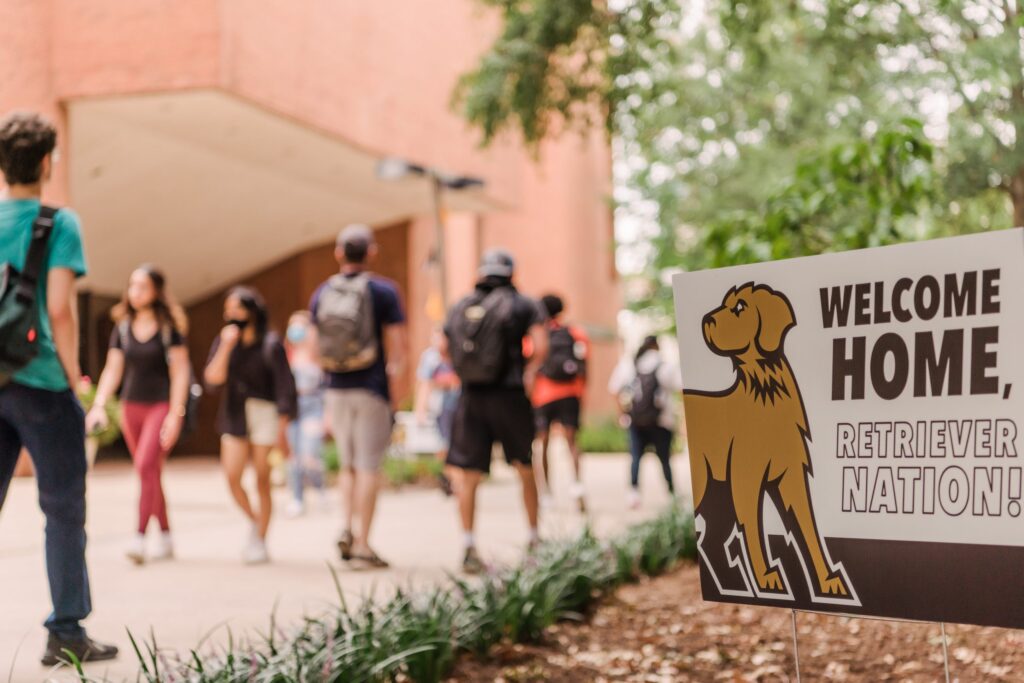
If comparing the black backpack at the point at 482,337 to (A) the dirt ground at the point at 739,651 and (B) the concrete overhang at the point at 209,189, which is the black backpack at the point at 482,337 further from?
(B) the concrete overhang at the point at 209,189

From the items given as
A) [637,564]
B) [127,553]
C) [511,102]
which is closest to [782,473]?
[637,564]

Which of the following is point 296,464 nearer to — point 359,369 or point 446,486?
point 446,486

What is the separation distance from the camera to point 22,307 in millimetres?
3984

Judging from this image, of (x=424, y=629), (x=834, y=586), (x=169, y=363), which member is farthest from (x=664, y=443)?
(x=834, y=586)

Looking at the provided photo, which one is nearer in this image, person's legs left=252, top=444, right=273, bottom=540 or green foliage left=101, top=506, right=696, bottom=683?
green foliage left=101, top=506, right=696, bottom=683

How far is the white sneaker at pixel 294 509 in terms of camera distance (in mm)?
10405

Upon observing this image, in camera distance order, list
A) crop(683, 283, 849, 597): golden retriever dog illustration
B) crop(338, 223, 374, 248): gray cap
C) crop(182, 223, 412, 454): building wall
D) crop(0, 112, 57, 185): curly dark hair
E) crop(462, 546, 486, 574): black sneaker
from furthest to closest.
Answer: crop(182, 223, 412, 454): building wall → crop(338, 223, 374, 248): gray cap → crop(462, 546, 486, 574): black sneaker → crop(0, 112, 57, 185): curly dark hair → crop(683, 283, 849, 597): golden retriever dog illustration

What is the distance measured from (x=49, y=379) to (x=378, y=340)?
9.99ft

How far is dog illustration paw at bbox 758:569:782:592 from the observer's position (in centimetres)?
332

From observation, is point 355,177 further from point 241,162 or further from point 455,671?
point 455,671

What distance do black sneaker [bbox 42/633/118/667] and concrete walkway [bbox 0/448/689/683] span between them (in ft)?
0.15

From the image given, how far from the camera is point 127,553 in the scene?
699cm

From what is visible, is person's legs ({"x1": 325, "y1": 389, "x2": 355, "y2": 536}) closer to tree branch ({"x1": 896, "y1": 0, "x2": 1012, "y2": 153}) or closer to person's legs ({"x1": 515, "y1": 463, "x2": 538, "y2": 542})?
person's legs ({"x1": 515, "y1": 463, "x2": 538, "y2": 542})

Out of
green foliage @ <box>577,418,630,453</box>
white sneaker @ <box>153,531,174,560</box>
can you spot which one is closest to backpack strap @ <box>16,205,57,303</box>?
white sneaker @ <box>153,531,174,560</box>
